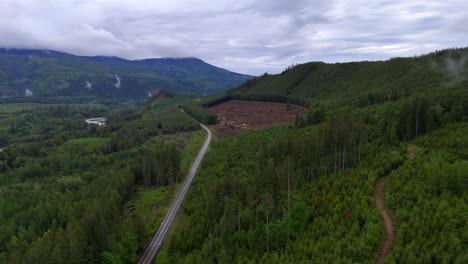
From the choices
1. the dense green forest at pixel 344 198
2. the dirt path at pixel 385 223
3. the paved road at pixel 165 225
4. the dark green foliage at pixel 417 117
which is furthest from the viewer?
the dark green foliage at pixel 417 117

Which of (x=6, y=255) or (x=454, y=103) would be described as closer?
(x=6, y=255)

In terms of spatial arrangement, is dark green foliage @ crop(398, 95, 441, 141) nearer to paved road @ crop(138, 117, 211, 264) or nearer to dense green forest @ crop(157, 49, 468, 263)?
dense green forest @ crop(157, 49, 468, 263)

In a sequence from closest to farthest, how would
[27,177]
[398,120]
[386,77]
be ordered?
[398,120], [27,177], [386,77]

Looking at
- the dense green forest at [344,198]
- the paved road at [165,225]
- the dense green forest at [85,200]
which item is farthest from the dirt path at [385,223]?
the dense green forest at [85,200]

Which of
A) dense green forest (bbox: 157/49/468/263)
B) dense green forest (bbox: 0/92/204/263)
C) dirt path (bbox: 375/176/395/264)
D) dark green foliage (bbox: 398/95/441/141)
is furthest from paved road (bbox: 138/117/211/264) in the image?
dark green foliage (bbox: 398/95/441/141)

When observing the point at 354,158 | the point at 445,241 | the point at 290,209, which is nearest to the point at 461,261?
the point at 445,241

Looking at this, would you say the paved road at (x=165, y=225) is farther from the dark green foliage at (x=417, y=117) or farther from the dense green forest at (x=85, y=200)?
the dark green foliage at (x=417, y=117)

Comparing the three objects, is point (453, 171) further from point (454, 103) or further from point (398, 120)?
point (454, 103)

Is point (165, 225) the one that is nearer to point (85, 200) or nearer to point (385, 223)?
point (85, 200)
